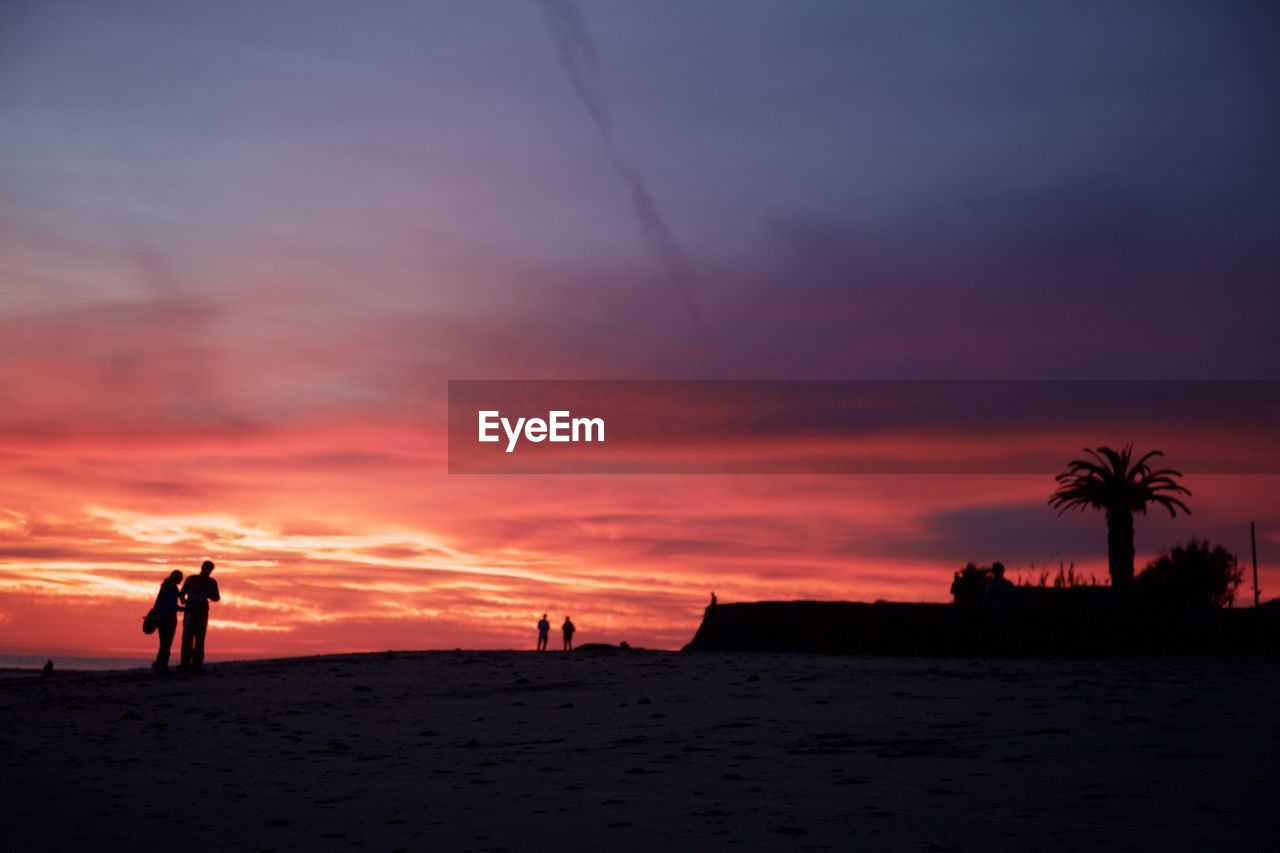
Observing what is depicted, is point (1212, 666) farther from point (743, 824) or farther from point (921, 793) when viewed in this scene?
point (743, 824)

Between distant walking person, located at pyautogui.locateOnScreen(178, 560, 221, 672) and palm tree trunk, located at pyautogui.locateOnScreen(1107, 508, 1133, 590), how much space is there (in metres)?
30.6

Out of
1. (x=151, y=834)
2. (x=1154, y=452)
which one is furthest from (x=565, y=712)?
(x=1154, y=452)

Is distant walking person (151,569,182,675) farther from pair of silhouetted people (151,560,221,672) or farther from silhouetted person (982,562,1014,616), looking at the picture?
silhouetted person (982,562,1014,616)

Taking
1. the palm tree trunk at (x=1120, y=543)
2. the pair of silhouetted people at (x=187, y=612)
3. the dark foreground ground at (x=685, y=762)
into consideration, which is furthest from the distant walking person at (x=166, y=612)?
the palm tree trunk at (x=1120, y=543)

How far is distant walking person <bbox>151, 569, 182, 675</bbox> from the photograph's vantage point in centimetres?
2196

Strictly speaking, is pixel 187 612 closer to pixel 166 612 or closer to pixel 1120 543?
pixel 166 612

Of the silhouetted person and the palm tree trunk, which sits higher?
the palm tree trunk

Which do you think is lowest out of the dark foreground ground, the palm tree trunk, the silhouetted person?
the dark foreground ground

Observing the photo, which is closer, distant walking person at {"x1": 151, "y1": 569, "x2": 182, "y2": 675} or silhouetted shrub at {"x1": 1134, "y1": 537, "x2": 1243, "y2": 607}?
distant walking person at {"x1": 151, "y1": 569, "x2": 182, "y2": 675}

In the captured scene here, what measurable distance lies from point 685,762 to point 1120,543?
3679cm

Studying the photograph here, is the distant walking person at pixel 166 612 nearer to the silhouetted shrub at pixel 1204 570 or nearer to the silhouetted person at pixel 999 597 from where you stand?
the silhouetted person at pixel 999 597

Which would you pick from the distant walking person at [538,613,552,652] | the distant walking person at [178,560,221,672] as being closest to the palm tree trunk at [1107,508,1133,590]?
the distant walking person at [538,613,552,652]

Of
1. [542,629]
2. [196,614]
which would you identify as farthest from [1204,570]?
[196,614]

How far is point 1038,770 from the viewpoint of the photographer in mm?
9266
